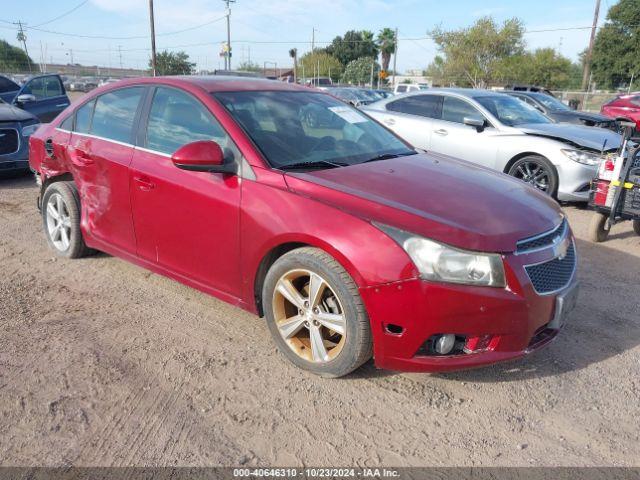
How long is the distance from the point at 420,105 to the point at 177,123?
5.78 m

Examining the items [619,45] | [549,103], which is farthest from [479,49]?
[549,103]

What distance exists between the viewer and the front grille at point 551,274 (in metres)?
2.65

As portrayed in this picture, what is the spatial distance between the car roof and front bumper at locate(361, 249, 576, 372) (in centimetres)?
190

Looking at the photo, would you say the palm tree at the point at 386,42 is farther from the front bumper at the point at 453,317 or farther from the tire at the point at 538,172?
the front bumper at the point at 453,317

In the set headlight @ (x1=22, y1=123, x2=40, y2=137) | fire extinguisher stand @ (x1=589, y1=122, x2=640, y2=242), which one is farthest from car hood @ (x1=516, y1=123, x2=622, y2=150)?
headlight @ (x1=22, y1=123, x2=40, y2=137)

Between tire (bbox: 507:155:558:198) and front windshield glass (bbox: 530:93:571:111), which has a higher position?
front windshield glass (bbox: 530:93:571:111)

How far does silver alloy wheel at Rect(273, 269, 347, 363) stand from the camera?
2795 millimetres

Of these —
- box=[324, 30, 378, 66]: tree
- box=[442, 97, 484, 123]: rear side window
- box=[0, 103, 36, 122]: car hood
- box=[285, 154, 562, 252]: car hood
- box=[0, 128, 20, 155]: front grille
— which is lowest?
box=[0, 128, 20, 155]: front grille

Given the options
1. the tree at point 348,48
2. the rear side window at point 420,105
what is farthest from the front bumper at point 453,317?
the tree at point 348,48

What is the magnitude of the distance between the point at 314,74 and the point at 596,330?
69.7 m

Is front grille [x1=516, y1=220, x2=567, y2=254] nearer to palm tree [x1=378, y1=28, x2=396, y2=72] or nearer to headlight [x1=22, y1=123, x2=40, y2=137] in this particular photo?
headlight [x1=22, y1=123, x2=40, y2=137]

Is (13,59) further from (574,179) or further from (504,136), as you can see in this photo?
(574,179)

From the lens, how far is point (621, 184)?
17.2ft

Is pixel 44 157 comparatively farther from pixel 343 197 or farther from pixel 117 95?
pixel 343 197
